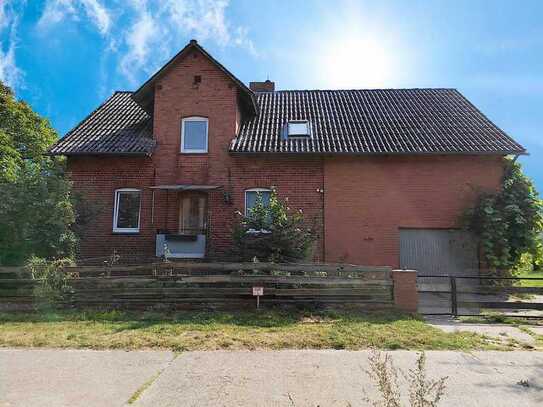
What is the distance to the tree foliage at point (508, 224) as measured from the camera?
479 inches

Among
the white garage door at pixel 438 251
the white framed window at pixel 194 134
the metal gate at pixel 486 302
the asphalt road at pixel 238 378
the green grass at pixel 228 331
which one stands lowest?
the asphalt road at pixel 238 378

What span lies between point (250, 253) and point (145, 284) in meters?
2.96

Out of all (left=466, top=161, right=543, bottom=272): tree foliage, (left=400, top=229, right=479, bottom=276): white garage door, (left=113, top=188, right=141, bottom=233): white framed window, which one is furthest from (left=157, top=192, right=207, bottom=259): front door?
(left=466, top=161, right=543, bottom=272): tree foliage

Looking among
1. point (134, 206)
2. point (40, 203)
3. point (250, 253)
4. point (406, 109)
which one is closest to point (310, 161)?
point (250, 253)

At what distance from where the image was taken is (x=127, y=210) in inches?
538

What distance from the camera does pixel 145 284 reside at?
8.79m

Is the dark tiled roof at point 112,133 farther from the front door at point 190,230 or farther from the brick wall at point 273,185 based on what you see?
the brick wall at point 273,185

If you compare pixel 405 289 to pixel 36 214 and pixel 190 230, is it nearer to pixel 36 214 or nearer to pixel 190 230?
pixel 190 230

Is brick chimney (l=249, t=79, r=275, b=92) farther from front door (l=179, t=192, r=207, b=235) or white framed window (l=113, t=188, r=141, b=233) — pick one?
white framed window (l=113, t=188, r=141, b=233)

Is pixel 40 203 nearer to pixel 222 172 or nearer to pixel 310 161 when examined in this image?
pixel 222 172

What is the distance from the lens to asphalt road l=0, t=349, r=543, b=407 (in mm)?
4125

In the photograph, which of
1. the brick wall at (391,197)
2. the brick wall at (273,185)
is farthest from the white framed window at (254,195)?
the brick wall at (391,197)

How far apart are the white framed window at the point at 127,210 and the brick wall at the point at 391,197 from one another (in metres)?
6.92

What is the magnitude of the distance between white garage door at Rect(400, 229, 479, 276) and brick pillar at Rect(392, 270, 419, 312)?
4.69 metres
